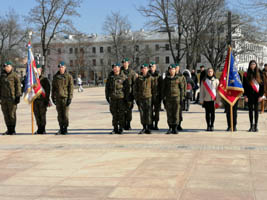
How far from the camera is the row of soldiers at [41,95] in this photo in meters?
11.4

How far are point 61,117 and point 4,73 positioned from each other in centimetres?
202

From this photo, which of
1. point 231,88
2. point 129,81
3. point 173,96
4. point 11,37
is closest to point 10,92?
point 129,81

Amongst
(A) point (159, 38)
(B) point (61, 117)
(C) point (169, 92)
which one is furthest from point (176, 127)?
(A) point (159, 38)

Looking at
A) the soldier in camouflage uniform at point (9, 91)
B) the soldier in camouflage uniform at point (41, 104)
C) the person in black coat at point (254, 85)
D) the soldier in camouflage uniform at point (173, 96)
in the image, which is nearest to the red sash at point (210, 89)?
the soldier in camouflage uniform at point (173, 96)

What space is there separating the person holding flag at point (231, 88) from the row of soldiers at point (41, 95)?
162 inches

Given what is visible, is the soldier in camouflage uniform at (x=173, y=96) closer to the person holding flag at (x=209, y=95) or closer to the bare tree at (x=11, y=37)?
the person holding flag at (x=209, y=95)

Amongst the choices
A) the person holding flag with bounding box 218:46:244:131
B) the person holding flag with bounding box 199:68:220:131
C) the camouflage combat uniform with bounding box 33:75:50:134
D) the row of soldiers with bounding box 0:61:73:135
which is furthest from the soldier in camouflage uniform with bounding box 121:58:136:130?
the person holding flag with bounding box 218:46:244:131

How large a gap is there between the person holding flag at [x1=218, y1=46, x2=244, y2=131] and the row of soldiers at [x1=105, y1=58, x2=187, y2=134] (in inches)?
42.0

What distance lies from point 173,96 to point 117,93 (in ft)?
4.88

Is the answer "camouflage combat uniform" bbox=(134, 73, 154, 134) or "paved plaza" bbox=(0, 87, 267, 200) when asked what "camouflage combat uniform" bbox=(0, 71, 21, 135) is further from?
"camouflage combat uniform" bbox=(134, 73, 154, 134)

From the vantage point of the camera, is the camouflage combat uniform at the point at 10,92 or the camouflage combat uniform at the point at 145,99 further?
the camouflage combat uniform at the point at 10,92

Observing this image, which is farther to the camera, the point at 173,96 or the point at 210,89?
the point at 210,89

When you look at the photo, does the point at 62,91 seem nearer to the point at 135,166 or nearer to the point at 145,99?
the point at 145,99

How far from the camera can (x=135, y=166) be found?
287 inches
